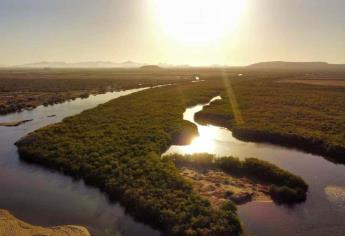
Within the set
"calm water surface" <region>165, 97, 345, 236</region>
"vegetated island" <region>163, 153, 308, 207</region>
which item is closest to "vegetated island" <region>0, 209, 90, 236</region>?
"vegetated island" <region>163, 153, 308, 207</region>

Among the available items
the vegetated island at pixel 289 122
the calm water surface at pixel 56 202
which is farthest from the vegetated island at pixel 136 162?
the vegetated island at pixel 289 122

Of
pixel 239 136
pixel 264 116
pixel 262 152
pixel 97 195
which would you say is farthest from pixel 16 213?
pixel 264 116

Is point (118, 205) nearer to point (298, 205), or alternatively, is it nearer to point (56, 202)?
point (56, 202)

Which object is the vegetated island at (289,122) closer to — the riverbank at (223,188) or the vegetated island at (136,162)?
the vegetated island at (136,162)

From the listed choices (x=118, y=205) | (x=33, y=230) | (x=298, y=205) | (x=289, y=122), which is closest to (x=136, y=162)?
(x=118, y=205)

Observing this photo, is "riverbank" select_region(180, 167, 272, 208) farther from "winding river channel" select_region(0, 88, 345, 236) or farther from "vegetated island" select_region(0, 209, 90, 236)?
"vegetated island" select_region(0, 209, 90, 236)
